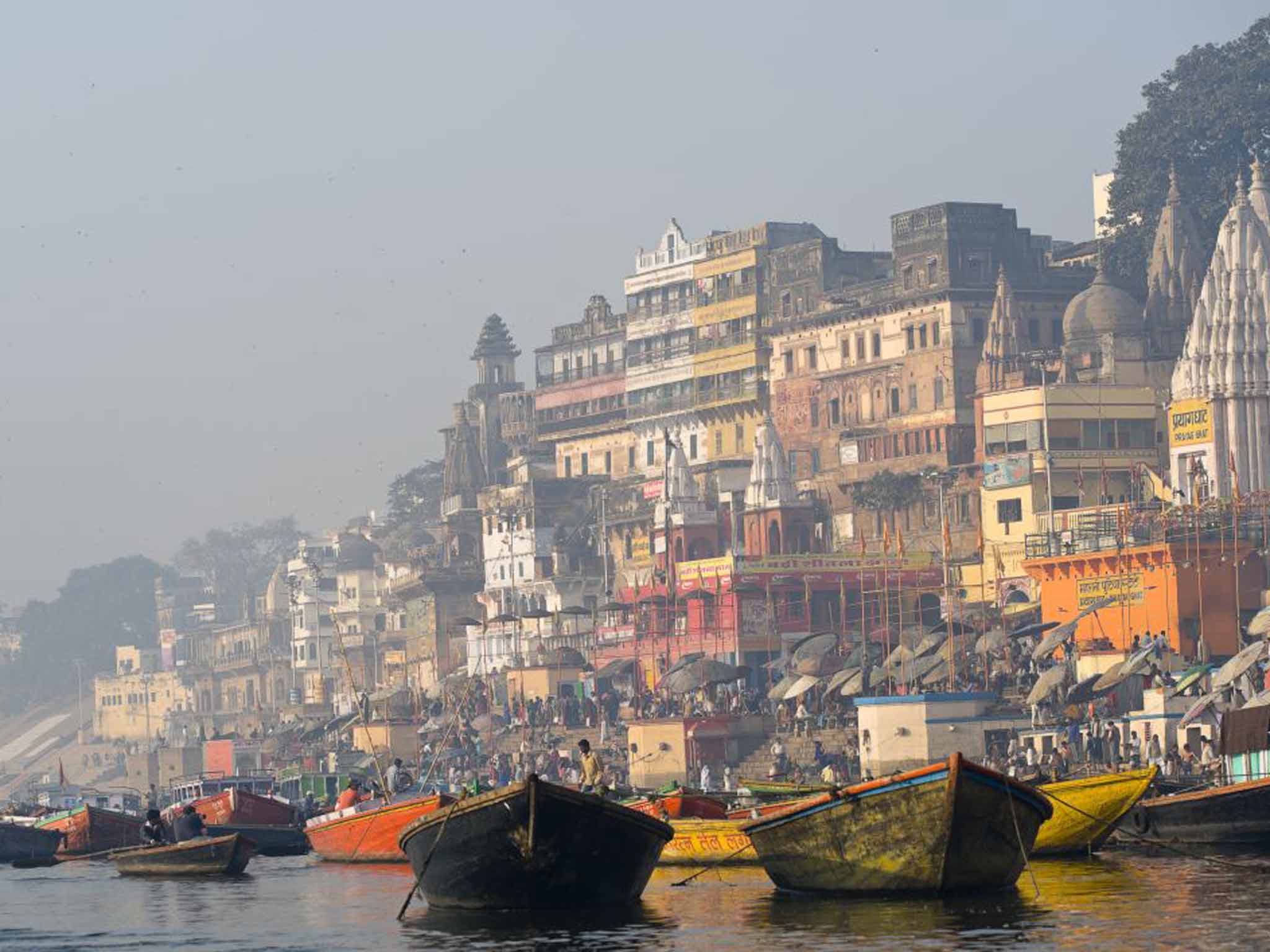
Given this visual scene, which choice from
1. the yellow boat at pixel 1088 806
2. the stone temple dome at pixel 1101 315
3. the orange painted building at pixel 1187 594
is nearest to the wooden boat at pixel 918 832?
the yellow boat at pixel 1088 806

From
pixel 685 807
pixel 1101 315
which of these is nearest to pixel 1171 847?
pixel 685 807

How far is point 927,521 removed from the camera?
86000 mm

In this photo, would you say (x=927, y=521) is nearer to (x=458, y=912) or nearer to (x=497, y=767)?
(x=497, y=767)

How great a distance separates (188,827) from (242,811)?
896cm

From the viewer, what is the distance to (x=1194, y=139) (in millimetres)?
100062

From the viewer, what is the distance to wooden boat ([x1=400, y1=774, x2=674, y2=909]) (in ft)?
94.1

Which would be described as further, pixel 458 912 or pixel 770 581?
pixel 770 581

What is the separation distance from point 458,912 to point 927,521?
56.9 m

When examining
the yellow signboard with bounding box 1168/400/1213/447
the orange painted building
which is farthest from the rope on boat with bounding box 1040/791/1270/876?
the yellow signboard with bounding box 1168/400/1213/447

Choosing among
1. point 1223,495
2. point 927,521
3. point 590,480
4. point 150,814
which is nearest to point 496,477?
point 590,480

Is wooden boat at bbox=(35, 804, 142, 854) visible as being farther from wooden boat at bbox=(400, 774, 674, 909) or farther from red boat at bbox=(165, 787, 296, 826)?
wooden boat at bbox=(400, 774, 674, 909)

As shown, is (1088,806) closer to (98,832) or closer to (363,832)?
(363,832)

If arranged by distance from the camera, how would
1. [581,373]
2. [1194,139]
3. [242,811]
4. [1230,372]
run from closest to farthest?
[242,811] → [1230,372] → [1194,139] → [581,373]

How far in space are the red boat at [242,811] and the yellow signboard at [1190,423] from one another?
30713 millimetres
